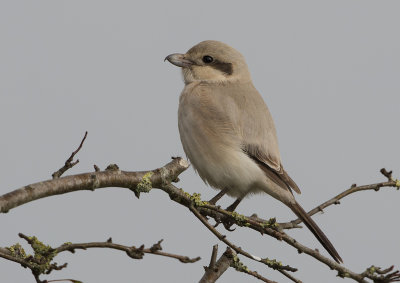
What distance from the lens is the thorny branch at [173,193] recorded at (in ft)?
10.5

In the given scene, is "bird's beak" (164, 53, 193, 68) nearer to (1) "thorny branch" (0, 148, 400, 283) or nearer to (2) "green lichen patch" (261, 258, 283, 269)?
(1) "thorny branch" (0, 148, 400, 283)

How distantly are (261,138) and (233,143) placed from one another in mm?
272

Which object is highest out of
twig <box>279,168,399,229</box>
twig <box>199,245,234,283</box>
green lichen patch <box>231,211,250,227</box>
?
twig <box>279,168,399,229</box>

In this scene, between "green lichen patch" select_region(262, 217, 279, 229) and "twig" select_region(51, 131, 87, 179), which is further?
"green lichen patch" select_region(262, 217, 279, 229)

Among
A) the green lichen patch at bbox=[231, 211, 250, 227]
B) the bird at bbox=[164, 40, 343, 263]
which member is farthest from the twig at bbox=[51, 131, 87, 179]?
the bird at bbox=[164, 40, 343, 263]

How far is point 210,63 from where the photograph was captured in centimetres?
654

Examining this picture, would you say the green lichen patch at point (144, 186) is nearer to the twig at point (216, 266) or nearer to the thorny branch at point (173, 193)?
the thorny branch at point (173, 193)

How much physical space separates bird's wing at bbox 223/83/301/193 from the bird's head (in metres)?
0.63

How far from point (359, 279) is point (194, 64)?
134 inches

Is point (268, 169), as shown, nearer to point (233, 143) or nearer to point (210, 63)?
point (233, 143)

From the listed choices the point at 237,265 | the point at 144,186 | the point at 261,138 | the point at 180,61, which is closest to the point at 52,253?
the point at 144,186

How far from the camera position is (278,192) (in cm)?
543

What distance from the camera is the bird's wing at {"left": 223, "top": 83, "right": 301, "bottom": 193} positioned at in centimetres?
550

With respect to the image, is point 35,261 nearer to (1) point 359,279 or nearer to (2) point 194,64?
(1) point 359,279
